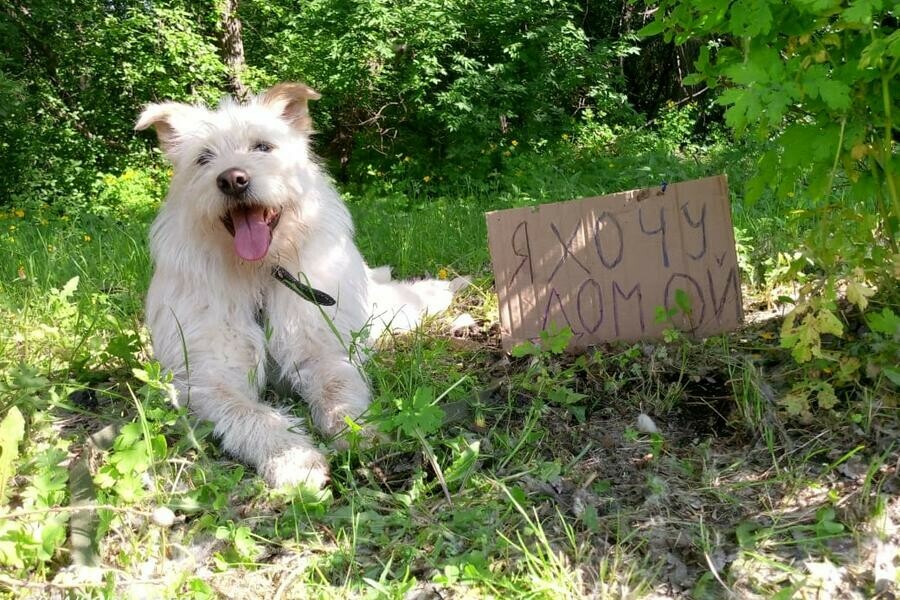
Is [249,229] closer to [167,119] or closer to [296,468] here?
[167,119]

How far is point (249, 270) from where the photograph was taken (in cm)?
279

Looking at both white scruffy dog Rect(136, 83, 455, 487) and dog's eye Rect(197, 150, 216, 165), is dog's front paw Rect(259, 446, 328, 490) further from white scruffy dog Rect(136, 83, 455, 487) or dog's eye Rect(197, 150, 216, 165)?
dog's eye Rect(197, 150, 216, 165)

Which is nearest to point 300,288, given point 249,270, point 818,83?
point 249,270

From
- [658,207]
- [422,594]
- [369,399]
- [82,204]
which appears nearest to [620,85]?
[82,204]

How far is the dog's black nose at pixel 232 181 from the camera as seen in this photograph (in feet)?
8.59

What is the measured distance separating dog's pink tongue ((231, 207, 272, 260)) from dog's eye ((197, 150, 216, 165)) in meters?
0.32

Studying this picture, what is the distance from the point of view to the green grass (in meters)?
1.60

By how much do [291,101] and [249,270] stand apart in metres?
0.89

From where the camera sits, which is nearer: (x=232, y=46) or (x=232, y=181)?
(x=232, y=181)

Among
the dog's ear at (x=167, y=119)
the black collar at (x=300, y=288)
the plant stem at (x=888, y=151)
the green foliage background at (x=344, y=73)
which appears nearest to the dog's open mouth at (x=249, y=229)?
the black collar at (x=300, y=288)

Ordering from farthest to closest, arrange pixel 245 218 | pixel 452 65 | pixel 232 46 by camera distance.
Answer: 1. pixel 232 46
2. pixel 452 65
3. pixel 245 218

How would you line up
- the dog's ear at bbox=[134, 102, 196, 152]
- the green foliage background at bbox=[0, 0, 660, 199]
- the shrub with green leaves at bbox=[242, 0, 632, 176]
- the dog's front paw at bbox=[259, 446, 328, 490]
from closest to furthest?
the dog's front paw at bbox=[259, 446, 328, 490], the dog's ear at bbox=[134, 102, 196, 152], the shrub with green leaves at bbox=[242, 0, 632, 176], the green foliage background at bbox=[0, 0, 660, 199]

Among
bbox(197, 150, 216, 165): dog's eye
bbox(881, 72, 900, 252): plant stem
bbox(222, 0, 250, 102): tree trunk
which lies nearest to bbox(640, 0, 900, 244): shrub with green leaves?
bbox(881, 72, 900, 252): plant stem

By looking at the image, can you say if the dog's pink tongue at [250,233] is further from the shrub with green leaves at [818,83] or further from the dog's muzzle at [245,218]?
the shrub with green leaves at [818,83]
